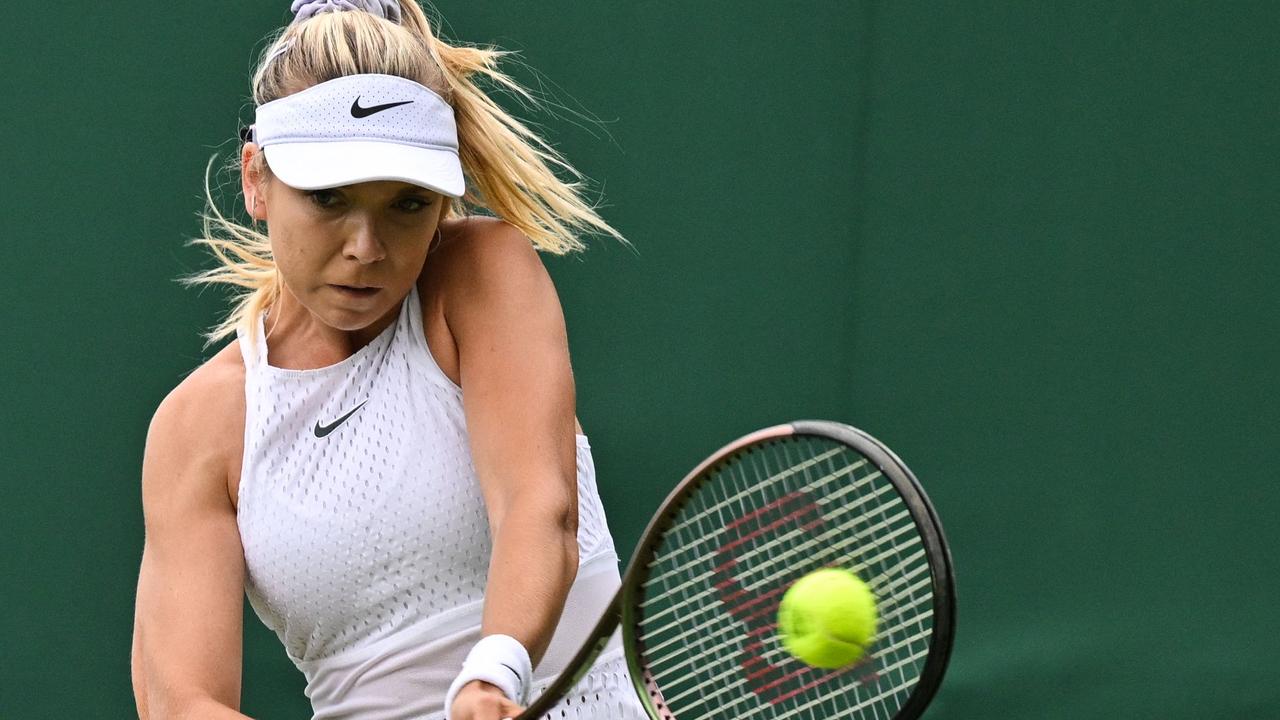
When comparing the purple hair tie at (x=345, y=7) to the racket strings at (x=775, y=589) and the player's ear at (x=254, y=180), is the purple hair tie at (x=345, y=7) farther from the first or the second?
the racket strings at (x=775, y=589)

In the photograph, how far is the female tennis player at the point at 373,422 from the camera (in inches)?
66.2

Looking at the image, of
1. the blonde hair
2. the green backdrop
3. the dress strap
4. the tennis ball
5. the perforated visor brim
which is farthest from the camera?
the green backdrop

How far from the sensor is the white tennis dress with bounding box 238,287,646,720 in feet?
5.83

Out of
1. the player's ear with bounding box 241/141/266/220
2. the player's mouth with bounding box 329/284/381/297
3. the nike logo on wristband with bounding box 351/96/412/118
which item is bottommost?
the player's mouth with bounding box 329/284/381/297

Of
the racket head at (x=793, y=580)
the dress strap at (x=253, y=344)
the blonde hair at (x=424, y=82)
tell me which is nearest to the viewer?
the racket head at (x=793, y=580)

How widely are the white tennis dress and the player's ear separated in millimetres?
157

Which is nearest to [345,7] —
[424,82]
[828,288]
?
[424,82]

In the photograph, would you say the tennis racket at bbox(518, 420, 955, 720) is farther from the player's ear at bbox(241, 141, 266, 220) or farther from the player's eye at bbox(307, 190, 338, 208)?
the player's ear at bbox(241, 141, 266, 220)

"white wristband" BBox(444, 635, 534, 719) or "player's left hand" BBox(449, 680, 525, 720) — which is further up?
"white wristband" BBox(444, 635, 534, 719)

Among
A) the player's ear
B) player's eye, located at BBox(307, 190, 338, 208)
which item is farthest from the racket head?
the player's ear

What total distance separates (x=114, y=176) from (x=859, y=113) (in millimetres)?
1358

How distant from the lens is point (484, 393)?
171 centimetres

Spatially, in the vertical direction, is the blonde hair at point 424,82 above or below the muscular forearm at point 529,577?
above

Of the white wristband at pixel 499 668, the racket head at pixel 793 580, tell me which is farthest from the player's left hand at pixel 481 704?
the racket head at pixel 793 580
